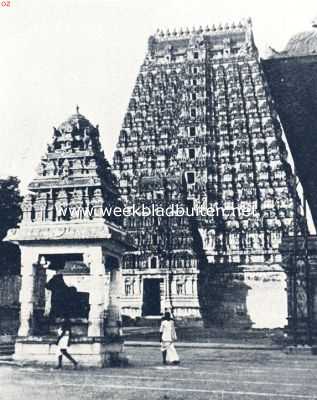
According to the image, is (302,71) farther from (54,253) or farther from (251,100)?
(54,253)

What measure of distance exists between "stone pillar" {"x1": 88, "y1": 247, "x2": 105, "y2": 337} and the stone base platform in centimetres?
31

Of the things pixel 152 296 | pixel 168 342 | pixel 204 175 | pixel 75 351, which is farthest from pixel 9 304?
pixel 204 175

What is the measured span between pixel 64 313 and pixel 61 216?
302cm

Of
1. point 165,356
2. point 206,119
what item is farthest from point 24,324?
point 206,119

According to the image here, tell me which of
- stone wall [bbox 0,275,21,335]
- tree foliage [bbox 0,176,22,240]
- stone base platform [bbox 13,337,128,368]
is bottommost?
stone base platform [bbox 13,337,128,368]

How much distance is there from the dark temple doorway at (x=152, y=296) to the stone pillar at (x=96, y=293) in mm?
32686

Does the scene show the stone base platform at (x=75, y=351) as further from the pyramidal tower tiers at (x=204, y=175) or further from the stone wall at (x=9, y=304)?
the pyramidal tower tiers at (x=204, y=175)

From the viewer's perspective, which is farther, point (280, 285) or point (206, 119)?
point (206, 119)

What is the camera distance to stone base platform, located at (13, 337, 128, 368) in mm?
16250

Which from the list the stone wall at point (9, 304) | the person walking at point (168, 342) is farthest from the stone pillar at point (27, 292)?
the stone wall at point (9, 304)

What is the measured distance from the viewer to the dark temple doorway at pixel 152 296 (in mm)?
49094

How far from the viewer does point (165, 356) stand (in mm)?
18344

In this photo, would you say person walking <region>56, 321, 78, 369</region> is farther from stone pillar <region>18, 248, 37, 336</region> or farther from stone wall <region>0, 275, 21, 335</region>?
stone wall <region>0, 275, 21, 335</region>

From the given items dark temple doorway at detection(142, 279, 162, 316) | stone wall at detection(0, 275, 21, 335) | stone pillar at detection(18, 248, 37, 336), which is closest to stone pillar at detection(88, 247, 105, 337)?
stone pillar at detection(18, 248, 37, 336)
